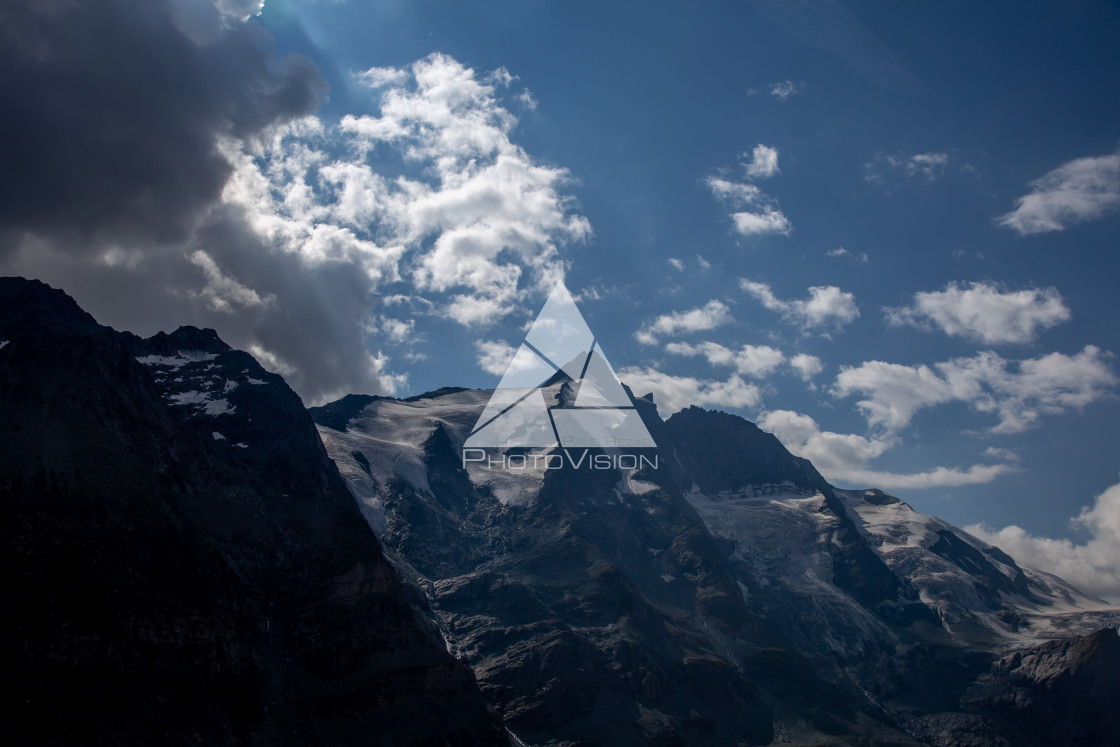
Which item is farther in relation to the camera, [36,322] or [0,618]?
[36,322]

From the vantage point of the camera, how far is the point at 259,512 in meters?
189

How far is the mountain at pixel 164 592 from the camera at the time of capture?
115312 millimetres

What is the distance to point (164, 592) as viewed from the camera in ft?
441

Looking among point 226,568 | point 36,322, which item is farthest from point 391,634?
point 36,322

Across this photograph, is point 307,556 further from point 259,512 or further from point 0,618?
point 0,618

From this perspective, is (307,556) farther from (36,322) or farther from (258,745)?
(36,322)

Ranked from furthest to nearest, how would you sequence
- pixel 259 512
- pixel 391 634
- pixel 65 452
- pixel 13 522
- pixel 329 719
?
1. pixel 259 512
2. pixel 391 634
3. pixel 329 719
4. pixel 65 452
5. pixel 13 522

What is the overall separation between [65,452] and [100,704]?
154 ft

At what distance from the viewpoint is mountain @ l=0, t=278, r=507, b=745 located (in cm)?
11531

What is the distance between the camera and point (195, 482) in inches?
6914

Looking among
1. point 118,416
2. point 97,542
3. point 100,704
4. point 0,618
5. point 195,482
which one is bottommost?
point 100,704

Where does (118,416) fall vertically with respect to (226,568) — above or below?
above

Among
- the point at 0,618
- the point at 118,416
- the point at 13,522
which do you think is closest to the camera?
the point at 0,618

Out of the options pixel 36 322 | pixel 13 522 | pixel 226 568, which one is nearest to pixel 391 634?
pixel 226 568
